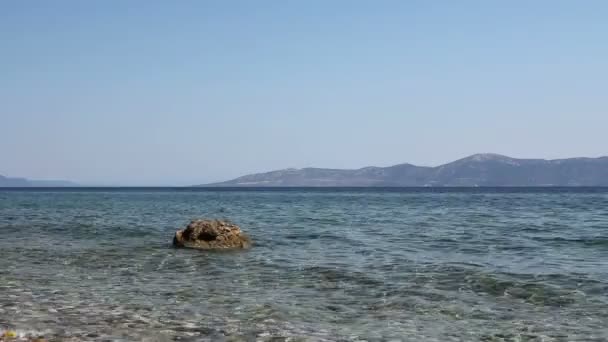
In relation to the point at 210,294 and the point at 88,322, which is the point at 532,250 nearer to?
the point at 210,294

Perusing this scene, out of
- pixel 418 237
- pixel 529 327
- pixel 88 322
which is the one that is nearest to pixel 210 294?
pixel 88 322

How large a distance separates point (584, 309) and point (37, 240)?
26.1 m

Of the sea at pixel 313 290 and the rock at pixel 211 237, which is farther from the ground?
the rock at pixel 211 237

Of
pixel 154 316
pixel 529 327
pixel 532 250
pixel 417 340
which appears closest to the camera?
pixel 417 340

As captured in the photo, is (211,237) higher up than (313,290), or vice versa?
(211,237)

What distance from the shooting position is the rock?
26.2m

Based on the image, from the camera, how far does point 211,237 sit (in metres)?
26.8

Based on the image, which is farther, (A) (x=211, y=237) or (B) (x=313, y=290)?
(A) (x=211, y=237)

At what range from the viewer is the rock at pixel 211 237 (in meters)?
26.2

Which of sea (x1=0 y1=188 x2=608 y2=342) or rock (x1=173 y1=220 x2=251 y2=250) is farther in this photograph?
rock (x1=173 y1=220 x2=251 y2=250)

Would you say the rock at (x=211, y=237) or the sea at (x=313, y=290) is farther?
the rock at (x=211, y=237)

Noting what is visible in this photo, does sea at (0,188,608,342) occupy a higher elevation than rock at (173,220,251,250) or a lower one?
Result: lower

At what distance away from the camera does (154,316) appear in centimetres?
1286

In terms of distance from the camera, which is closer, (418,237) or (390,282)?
(390,282)
